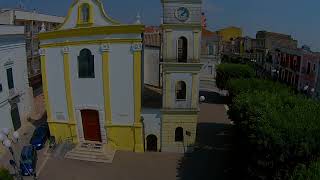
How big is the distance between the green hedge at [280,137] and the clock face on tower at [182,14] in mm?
7838

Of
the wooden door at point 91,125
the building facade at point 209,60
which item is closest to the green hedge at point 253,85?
the wooden door at point 91,125

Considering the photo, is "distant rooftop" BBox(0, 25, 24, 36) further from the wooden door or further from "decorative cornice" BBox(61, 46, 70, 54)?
the wooden door

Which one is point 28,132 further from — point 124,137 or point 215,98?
point 215,98

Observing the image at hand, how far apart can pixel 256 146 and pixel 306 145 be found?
222 centimetres

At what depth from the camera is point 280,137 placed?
13.2m

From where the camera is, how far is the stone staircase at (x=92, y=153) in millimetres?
22000

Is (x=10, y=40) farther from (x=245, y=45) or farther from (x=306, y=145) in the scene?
(x=245, y=45)

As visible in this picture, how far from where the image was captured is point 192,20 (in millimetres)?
21000

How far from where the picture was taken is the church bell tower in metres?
20.9

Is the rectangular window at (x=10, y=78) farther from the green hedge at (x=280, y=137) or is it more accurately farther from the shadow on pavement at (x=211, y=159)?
the green hedge at (x=280, y=137)

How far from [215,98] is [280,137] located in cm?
3111

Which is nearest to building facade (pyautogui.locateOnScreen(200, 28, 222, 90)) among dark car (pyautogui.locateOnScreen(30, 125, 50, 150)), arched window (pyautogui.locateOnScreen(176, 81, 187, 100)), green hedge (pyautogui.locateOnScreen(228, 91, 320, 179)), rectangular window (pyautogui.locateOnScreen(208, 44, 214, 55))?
rectangular window (pyautogui.locateOnScreen(208, 44, 214, 55))

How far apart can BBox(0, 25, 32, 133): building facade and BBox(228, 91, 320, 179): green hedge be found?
61.1ft

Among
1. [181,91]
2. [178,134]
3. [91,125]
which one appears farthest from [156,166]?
[91,125]
